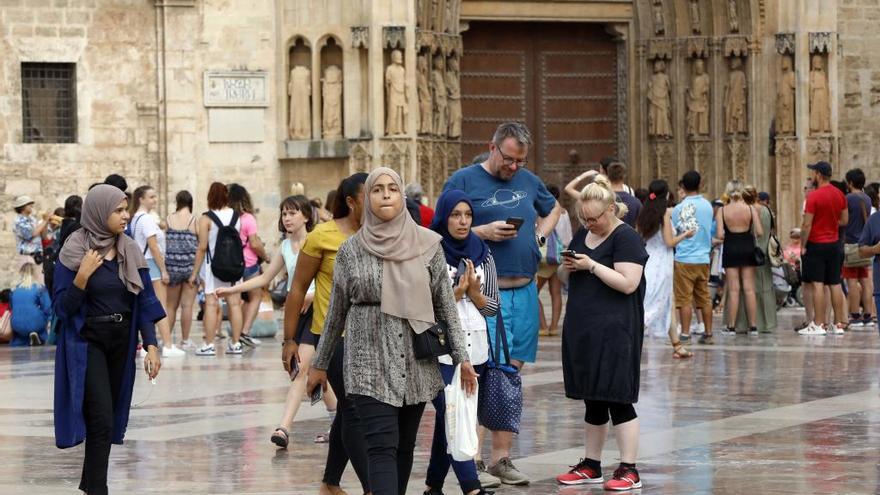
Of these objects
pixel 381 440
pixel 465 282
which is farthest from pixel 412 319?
pixel 465 282

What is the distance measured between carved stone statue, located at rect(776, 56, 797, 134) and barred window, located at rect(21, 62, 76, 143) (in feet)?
32.9

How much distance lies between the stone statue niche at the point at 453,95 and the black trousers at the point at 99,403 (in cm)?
1667

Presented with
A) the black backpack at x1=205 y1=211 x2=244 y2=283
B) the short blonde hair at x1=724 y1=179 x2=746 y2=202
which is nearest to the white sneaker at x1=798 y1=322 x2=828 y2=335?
the short blonde hair at x1=724 y1=179 x2=746 y2=202

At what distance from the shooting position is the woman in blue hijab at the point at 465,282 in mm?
9305

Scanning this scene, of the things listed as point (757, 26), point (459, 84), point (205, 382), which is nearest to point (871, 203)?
point (757, 26)

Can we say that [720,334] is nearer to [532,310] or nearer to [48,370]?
[48,370]

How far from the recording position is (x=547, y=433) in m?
12.0

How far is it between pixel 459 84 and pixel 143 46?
4683 millimetres

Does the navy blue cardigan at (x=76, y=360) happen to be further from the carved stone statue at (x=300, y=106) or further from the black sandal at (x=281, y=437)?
the carved stone statue at (x=300, y=106)

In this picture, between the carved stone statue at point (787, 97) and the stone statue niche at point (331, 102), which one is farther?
the carved stone statue at point (787, 97)

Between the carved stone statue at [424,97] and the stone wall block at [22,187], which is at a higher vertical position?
the carved stone statue at [424,97]

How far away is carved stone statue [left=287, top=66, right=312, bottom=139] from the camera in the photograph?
24984 millimetres

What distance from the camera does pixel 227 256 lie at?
18062 mm

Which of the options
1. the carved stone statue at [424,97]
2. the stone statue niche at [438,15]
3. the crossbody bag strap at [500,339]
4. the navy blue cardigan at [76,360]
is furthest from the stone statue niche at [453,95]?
the navy blue cardigan at [76,360]
